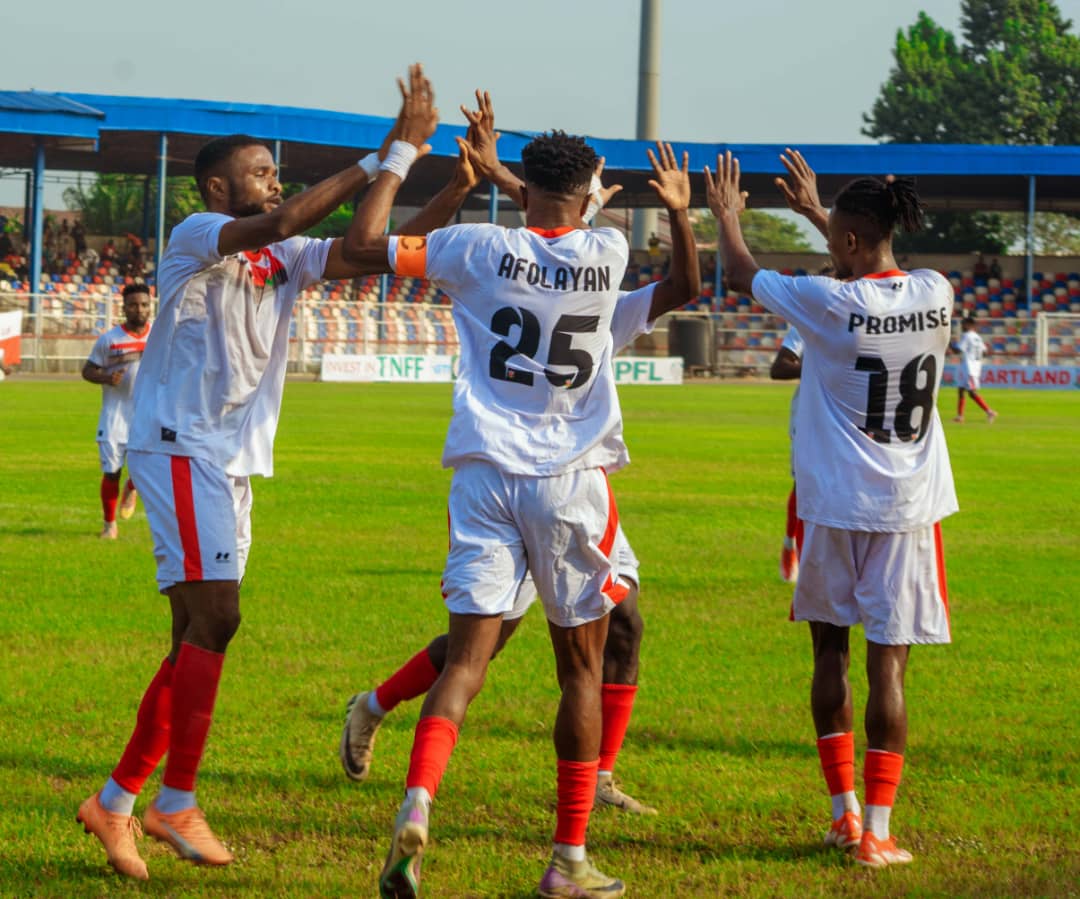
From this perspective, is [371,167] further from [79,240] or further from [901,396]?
[79,240]

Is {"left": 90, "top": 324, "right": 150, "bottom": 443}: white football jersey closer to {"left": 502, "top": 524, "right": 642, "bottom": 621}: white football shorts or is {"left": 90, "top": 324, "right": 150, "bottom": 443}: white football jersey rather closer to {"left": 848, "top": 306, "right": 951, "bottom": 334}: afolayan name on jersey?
{"left": 502, "top": 524, "right": 642, "bottom": 621}: white football shorts

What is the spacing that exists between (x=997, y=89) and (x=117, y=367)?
74212mm

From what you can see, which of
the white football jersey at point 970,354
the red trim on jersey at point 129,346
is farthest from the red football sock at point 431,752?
the white football jersey at point 970,354

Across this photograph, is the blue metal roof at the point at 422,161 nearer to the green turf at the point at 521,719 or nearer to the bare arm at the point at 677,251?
the green turf at the point at 521,719

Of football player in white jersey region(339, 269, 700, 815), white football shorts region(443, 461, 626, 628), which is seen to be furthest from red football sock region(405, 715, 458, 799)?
football player in white jersey region(339, 269, 700, 815)

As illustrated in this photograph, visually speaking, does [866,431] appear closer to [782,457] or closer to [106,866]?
[106,866]

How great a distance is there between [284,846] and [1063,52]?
83283mm

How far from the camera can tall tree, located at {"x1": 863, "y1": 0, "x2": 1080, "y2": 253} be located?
80062mm

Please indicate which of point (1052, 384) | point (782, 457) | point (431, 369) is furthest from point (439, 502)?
point (1052, 384)

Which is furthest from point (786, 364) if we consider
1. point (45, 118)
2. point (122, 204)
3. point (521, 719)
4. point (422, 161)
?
point (122, 204)

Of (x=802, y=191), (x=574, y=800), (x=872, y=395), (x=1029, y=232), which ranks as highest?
(x=1029, y=232)

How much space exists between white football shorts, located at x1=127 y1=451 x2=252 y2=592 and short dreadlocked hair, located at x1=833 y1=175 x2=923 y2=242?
2266 millimetres

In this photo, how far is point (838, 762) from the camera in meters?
5.29

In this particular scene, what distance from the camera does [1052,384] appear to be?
1916 inches
